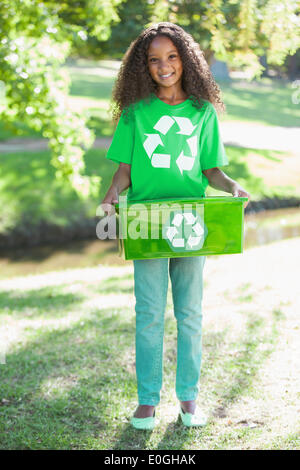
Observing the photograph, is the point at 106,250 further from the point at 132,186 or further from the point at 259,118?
the point at 259,118

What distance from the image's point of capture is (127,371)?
11.1 feet

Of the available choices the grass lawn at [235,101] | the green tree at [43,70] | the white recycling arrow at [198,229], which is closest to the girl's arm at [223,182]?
the white recycling arrow at [198,229]

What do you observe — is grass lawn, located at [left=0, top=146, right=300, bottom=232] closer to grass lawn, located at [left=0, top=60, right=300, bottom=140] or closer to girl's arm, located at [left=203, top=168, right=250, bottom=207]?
grass lawn, located at [left=0, top=60, right=300, bottom=140]

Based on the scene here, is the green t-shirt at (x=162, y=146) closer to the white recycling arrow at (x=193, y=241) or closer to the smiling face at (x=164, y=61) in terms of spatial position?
the smiling face at (x=164, y=61)

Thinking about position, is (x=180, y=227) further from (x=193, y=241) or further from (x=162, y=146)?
(x=162, y=146)

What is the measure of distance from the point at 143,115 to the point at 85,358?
1636 mm

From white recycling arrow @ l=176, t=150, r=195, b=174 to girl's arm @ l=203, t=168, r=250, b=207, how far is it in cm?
17

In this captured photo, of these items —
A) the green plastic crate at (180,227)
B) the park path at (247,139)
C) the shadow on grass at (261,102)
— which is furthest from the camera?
the shadow on grass at (261,102)

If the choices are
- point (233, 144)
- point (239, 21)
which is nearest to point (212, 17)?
point (239, 21)

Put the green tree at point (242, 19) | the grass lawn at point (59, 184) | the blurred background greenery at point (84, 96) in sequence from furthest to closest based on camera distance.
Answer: the grass lawn at point (59, 184) → the blurred background greenery at point (84, 96) → the green tree at point (242, 19)

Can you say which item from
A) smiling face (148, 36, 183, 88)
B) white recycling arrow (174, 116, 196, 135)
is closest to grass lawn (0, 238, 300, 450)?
white recycling arrow (174, 116, 196, 135)

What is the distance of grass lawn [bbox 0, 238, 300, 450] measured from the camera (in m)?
2.70

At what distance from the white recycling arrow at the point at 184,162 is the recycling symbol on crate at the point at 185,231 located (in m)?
0.23

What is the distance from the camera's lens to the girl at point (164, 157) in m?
2.58
